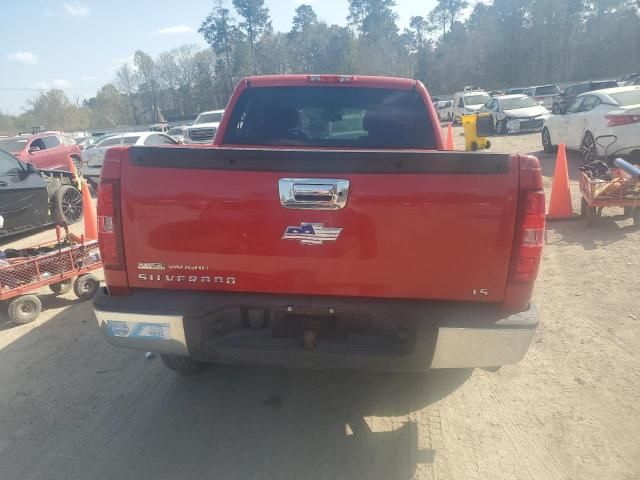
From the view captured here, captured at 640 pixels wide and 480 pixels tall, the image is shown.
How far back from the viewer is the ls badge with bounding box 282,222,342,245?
2.46 metres

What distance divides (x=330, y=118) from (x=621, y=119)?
7948mm

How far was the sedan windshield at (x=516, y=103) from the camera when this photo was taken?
20298 millimetres

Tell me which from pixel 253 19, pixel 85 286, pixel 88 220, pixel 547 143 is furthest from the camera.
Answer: pixel 253 19

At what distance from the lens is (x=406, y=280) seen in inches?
98.3

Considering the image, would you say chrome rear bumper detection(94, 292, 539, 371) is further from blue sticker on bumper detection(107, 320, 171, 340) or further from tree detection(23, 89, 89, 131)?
tree detection(23, 89, 89, 131)

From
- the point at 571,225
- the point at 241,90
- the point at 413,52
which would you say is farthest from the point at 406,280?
the point at 413,52

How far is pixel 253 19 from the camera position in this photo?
58344 millimetres

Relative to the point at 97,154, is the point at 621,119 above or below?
above

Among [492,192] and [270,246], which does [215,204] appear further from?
[492,192]

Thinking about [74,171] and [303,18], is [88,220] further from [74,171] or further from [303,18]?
[303,18]

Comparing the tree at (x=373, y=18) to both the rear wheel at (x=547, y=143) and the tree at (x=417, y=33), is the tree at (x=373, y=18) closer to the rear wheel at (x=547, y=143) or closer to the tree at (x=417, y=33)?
the tree at (x=417, y=33)

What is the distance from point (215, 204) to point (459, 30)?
78.0 m

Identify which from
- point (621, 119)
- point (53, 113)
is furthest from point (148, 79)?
point (621, 119)

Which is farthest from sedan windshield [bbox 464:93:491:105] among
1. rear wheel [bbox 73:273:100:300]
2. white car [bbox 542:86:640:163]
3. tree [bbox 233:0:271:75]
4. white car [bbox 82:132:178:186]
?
tree [bbox 233:0:271:75]
